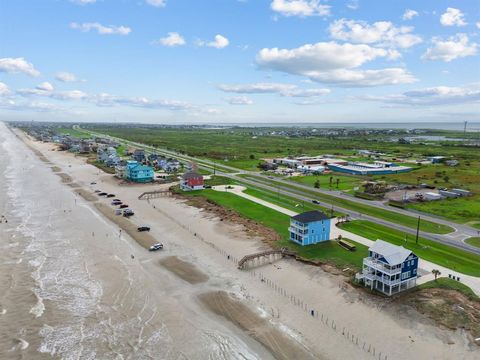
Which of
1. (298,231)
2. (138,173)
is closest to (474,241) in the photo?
(298,231)

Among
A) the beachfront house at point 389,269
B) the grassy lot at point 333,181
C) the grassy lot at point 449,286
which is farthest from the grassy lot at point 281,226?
the grassy lot at point 333,181

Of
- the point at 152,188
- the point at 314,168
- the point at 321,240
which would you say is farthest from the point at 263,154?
the point at 321,240

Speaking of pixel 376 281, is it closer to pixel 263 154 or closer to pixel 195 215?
pixel 195 215

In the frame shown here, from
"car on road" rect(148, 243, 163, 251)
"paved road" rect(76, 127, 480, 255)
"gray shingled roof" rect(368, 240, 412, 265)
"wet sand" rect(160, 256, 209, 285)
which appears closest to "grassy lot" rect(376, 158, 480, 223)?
"paved road" rect(76, 127, 480, 255)

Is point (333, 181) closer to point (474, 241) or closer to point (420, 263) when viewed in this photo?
point (474, 241)

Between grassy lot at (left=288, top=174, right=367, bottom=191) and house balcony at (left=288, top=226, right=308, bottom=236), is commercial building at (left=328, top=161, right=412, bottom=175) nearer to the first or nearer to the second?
grassy lot at (left=288, top=174, right=367, bottom=191)

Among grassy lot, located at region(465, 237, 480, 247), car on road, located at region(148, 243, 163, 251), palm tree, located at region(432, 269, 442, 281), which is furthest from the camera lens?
grassy lot, located at region(465, 237, 480, 247)

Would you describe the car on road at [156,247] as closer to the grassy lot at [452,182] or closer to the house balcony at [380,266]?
the house balcony at [380,266]
